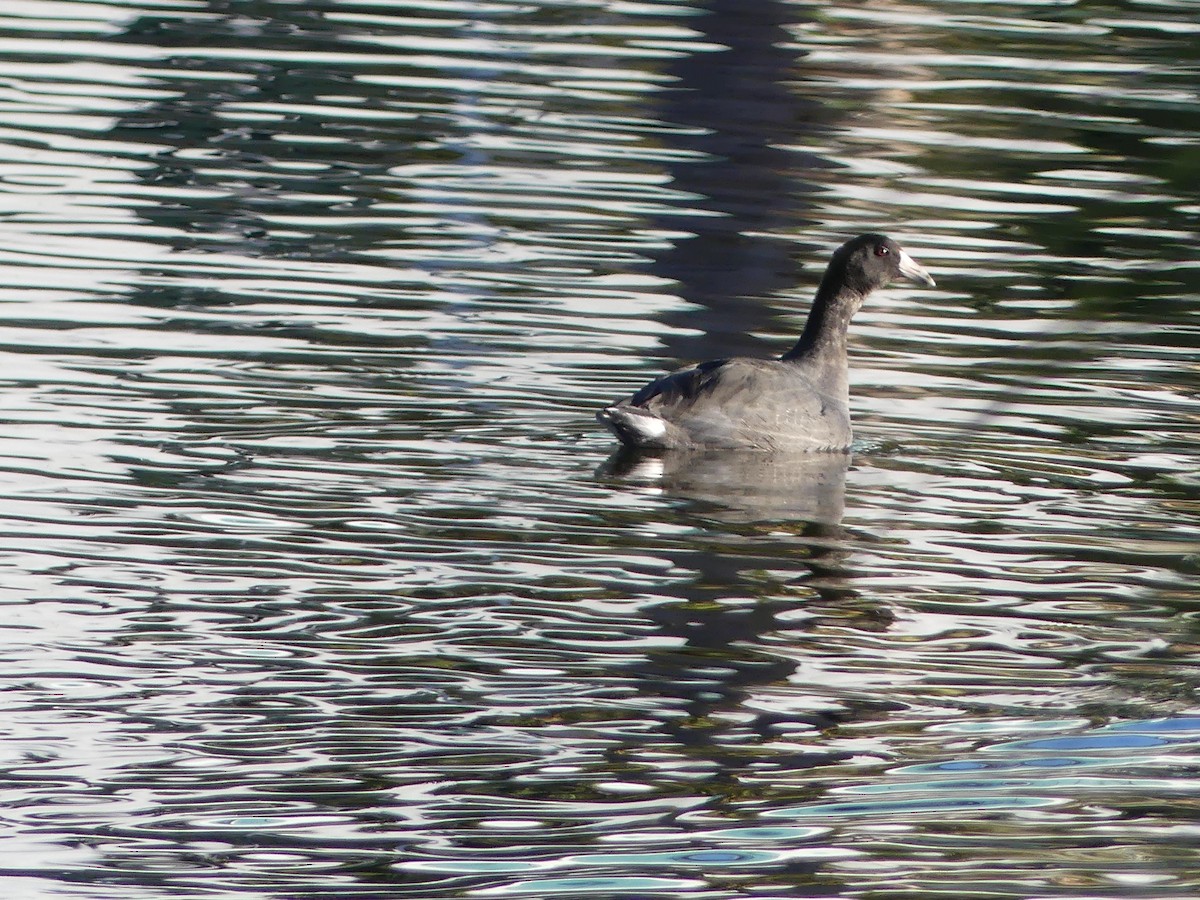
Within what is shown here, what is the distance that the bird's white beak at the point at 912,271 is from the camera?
13400 millimetres

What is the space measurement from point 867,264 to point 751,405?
167 centimetres

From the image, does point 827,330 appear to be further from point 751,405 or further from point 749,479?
point 749,479

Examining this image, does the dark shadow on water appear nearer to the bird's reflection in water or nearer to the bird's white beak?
the bird's white beak

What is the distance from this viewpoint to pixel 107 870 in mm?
6414

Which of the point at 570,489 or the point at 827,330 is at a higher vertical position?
the point at 827,330

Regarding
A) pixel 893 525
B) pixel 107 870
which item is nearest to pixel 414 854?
pixel 107 870

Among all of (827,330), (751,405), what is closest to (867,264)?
(827,330)

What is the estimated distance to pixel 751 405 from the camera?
476 inches

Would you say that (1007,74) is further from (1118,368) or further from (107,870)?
(107,870)

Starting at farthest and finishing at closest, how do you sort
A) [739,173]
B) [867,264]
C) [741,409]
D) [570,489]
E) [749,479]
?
[739,173] → [867,264] → [741,409] → [749,479] → [570,489]

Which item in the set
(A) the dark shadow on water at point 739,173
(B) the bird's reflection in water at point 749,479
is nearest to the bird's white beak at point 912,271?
(A) the dark shadow on water at point 739,173

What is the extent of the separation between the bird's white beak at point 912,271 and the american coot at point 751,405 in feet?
2.37

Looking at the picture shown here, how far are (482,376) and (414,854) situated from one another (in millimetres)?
6202

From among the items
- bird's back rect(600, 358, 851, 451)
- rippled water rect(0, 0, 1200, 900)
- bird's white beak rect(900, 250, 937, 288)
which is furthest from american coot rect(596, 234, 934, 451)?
bird's white beak rect(900, 250, 937, 288)
